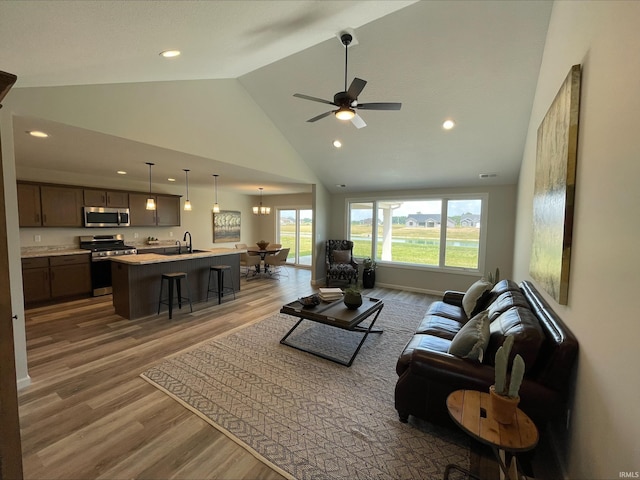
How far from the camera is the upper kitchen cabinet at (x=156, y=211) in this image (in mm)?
6215

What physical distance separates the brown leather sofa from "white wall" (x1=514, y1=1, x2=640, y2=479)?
0.32 ft

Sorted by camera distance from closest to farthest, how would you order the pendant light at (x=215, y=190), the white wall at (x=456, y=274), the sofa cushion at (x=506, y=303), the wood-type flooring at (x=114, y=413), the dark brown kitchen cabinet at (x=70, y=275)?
the wood-type flooring at (x=114, y=413) < the sofa cushion at (x=506, y=303) < the dark brown kitchen cabinet at (x=70, y=275) < the white wall at (x=456, y=274) < the pendant light at (x=215, y=190)

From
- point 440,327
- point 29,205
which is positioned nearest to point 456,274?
point 440,327

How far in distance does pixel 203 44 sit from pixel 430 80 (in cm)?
270

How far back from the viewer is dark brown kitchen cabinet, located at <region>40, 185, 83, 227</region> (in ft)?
16.3

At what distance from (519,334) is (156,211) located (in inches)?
288

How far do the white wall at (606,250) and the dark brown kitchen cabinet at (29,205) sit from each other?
23.9 feet

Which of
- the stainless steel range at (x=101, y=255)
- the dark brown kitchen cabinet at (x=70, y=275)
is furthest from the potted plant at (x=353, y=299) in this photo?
the dark brown kitchen cabinet at (x=70, y=275)

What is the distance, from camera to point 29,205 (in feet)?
15.7

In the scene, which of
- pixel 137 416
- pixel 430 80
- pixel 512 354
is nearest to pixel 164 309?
pixel 137 416

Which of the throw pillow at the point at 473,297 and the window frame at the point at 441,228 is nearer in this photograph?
the throw pillow at the point at 473,297

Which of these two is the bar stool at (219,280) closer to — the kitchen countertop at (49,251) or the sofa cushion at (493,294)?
the kitchen countertop at (49,251)

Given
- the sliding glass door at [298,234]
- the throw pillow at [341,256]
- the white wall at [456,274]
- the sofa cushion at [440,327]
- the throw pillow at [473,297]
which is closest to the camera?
the sofa cushion at [440,327]

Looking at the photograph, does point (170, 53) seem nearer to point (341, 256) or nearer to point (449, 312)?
point (449, 312)
